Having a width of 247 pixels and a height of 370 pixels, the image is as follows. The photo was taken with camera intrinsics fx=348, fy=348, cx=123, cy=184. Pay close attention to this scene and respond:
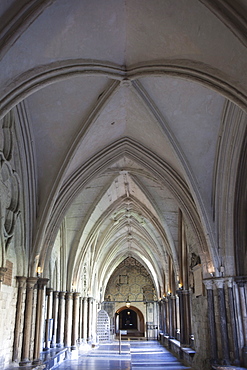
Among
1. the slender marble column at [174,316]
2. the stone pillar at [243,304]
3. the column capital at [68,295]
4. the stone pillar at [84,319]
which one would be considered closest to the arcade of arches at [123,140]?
the stone pillar at [243,304]

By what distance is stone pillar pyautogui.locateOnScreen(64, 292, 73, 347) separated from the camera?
13062 millimetres

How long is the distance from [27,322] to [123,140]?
5.15 meters

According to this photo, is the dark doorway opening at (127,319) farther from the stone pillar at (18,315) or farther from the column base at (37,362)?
the stone pillar at (18,315)

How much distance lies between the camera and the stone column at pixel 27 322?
7769 mm

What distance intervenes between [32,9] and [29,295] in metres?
6.28

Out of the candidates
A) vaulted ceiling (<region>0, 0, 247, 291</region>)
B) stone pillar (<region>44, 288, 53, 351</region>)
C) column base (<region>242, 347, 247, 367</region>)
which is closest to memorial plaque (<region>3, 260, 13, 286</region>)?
vaulted ceiling (<region>0, 0, 247, 291</region>)

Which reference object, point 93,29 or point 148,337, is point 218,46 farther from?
point 148,337

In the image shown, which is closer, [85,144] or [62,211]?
[85,144]

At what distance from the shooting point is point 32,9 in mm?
4301

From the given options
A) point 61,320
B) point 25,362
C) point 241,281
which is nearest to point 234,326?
point 241,281

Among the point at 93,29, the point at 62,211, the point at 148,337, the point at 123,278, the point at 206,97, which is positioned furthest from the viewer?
the point at 123,278

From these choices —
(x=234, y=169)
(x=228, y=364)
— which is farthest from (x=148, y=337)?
(x=234, y=169)

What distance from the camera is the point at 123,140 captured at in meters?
9.55

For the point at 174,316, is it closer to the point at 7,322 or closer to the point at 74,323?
the point at 74,323
